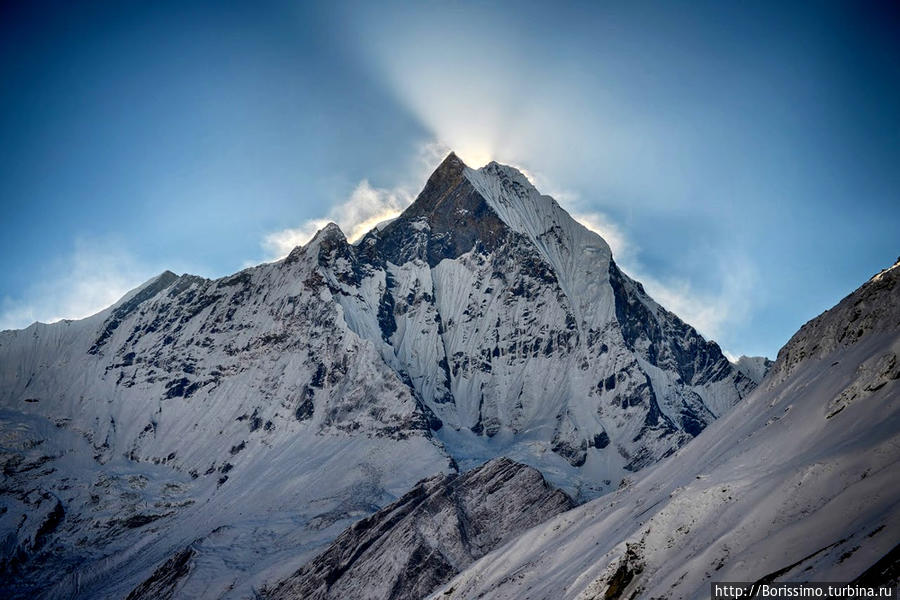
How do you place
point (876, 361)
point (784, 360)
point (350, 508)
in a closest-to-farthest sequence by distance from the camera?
point (876, 361) → point (784, 360) → point (350, 508)

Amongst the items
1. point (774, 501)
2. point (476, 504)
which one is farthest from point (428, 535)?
point (774, 501)

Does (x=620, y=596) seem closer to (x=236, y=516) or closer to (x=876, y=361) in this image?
(x=876, y=361)

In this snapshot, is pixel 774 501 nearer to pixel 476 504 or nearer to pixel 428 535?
pixel 428 535

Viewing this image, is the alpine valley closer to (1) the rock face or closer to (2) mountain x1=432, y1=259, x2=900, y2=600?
(2) mountain x1=432, y1=259, x2=900, y2=600

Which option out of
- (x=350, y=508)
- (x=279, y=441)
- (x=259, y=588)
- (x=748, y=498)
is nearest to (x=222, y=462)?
(x=279, y=441)

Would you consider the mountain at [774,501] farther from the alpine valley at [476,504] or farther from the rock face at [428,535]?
the rock face at [428,535]

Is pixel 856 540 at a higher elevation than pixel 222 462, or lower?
lower

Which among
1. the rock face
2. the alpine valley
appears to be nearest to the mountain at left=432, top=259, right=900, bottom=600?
the alpine valley
